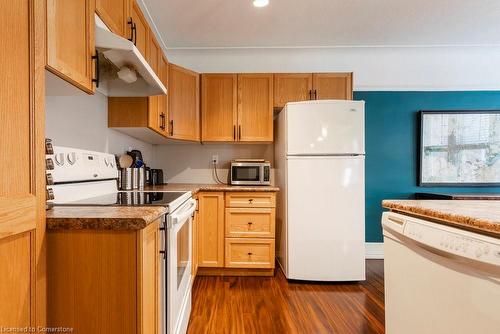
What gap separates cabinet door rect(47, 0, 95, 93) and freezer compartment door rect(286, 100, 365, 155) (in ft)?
5.76

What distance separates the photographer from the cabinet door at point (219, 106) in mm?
2674

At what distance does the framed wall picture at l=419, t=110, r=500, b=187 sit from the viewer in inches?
115

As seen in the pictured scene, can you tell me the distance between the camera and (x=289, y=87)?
2666mm

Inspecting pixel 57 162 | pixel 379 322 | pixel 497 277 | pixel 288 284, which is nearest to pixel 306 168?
pixel 288 284

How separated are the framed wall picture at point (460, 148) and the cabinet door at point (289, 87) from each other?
153 cm

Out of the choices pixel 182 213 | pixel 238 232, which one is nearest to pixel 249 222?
pixel 238 232

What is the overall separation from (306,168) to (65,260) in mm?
1910

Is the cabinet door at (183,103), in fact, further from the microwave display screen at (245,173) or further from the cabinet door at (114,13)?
the cabinet door at (114,13)

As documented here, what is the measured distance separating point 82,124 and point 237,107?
152 centimetres

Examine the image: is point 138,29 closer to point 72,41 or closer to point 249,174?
point 72,41

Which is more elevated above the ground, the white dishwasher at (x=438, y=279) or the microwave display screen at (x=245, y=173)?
the microwave display screen at (x=245, y=173)

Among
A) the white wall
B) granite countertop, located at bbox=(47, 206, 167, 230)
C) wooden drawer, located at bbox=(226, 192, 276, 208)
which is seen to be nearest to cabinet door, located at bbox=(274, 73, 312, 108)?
the white wall

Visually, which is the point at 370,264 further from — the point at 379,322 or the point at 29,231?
the point at 29,231

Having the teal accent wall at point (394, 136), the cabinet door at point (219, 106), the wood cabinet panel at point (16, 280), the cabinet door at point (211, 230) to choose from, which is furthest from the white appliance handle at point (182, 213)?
the teal accent wall at point (394, 136)
